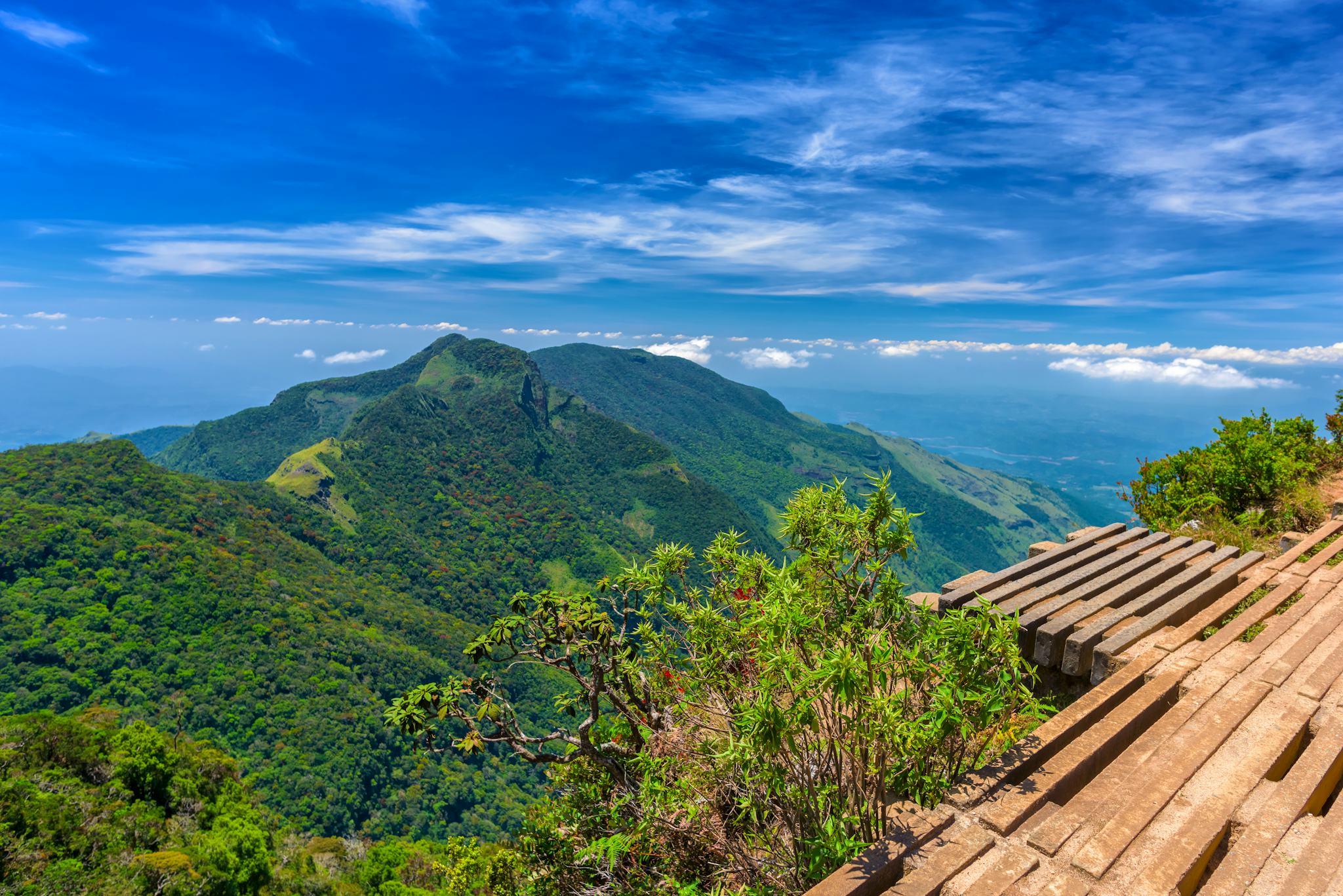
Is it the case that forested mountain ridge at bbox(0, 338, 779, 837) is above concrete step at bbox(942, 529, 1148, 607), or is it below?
below

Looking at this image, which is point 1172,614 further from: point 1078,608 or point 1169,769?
point 1169,769

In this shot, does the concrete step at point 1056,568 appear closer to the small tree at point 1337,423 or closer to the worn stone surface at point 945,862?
the worn stone surface at point 945,862

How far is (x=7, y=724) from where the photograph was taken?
2333 centimetres

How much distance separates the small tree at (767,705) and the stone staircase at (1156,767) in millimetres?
308

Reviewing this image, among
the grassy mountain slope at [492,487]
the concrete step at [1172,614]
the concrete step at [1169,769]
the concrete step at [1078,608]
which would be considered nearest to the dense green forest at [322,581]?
the grassy mountain slope at [492,487]

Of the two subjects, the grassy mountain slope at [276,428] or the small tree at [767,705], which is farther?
the grassy mountain slope at [276,428]

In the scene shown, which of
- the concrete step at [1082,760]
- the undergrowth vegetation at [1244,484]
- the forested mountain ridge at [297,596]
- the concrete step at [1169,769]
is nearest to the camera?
the concrete step at [1169,769]

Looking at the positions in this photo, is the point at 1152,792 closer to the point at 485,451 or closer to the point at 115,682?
the point at 115,682

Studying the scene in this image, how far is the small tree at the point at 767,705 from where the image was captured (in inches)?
125

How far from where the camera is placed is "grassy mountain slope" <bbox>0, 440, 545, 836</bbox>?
46.8 m

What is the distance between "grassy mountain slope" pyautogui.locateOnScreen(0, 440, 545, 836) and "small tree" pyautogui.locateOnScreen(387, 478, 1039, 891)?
168ft

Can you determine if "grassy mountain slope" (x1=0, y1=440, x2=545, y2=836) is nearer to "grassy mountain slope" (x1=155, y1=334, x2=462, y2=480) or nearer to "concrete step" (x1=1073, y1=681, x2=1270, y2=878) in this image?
"concrete step" (x1=1073, y1=681, x2=1270, y2=878)

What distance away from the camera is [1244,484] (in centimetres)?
970

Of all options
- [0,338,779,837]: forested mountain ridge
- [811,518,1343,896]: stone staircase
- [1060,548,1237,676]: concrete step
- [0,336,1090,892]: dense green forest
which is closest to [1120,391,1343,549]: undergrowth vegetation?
[1060,548,1237,676]: concrete step
